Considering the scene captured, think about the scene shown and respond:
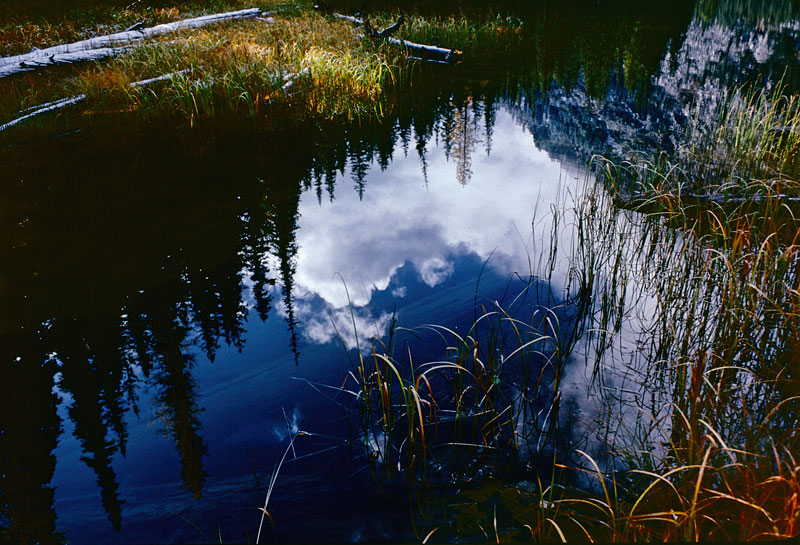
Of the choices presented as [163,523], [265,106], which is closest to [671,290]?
[163,523]

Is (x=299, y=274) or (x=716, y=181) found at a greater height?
(x=716, y=181)

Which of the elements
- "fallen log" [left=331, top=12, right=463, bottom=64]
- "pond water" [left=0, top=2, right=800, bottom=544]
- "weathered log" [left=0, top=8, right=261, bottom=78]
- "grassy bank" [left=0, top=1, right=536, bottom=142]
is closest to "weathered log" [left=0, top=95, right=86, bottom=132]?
"grassy bank" [left=0, top=1, right=536, bottom=142]

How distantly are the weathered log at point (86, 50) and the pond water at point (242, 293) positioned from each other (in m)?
2.51

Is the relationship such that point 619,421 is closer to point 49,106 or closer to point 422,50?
point 49,106

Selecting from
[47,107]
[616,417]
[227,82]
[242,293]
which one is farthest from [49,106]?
[616,417]

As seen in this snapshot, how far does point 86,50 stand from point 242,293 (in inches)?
311

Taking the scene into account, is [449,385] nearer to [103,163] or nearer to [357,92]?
[103,163]

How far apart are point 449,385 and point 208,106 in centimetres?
593

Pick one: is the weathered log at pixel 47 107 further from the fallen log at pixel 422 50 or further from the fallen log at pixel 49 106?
the fallen log at pixel 422 50

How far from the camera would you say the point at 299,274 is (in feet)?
14.4

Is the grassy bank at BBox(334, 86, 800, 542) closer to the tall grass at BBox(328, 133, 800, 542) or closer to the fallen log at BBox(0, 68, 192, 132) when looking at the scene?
the tall grass at BBox(328, 133, 800, 542)

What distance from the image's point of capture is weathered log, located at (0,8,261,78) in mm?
7906

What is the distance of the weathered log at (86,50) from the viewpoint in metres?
7.91

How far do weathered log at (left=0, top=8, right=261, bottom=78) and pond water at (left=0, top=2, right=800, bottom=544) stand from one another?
2.51 m
